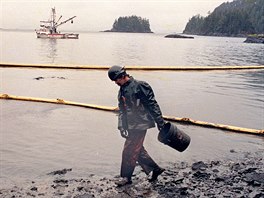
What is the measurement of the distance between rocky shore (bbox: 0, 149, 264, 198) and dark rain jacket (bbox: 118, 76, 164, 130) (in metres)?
1.06

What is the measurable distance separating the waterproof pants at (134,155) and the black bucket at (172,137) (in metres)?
0.33

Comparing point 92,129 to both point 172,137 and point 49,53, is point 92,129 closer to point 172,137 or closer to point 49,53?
point 172,137

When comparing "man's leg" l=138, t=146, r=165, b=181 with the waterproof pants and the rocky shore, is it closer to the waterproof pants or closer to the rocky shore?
the waterproof pants

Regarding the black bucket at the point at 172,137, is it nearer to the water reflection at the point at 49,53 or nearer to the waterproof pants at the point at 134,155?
the waterproof pants at the point at 134,155

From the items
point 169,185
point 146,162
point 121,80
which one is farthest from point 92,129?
point 121,80

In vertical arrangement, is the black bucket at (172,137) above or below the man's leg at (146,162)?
above

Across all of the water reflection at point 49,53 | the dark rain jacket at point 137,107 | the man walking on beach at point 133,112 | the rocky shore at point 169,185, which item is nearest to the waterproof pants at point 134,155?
the man walking on beach at point 133,112

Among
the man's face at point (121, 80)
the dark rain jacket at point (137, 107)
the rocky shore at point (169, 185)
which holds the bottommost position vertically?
the rocky shore at point (169, 185)

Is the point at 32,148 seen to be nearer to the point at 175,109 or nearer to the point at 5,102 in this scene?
the point at 5,102

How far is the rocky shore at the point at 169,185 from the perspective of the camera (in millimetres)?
5555

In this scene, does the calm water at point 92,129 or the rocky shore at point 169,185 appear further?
the calm water at point 92,129

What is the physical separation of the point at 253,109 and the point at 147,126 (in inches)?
340

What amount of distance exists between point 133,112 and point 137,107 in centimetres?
10

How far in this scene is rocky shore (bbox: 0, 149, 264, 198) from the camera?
5.55 meters
